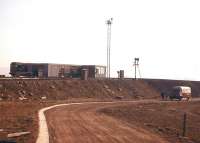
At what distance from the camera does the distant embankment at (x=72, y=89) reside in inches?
2473

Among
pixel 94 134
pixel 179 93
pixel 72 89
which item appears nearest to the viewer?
pixel 94 134

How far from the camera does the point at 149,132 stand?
26875 millimetres

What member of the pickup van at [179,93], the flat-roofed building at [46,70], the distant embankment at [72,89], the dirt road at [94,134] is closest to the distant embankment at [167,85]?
the distant embankment at [72,89]

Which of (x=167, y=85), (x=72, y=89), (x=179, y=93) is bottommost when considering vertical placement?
(x=179, y=93)

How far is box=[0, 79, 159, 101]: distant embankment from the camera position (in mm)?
62812

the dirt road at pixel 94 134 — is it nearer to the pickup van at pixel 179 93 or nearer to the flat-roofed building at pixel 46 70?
the pickup van at pixel 179 93

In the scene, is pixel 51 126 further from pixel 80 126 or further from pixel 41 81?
pixel 41 81

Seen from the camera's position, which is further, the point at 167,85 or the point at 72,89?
the point at 167,85

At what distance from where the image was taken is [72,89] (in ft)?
241

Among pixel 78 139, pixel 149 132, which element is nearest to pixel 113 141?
pixel 78 139

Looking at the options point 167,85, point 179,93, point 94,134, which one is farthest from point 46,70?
point 94,134

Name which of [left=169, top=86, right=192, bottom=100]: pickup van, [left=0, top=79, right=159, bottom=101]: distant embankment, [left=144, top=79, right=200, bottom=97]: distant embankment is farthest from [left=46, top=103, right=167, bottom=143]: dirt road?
[left=144, top=79, right=200, bottom=97]: distant embankment

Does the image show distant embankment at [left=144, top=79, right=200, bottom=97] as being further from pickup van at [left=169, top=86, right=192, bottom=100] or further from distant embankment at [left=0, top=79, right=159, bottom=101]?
pickup van at [left=169, top=86, right=192, bottom=100]

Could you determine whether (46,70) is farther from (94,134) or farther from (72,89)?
(94,134)
